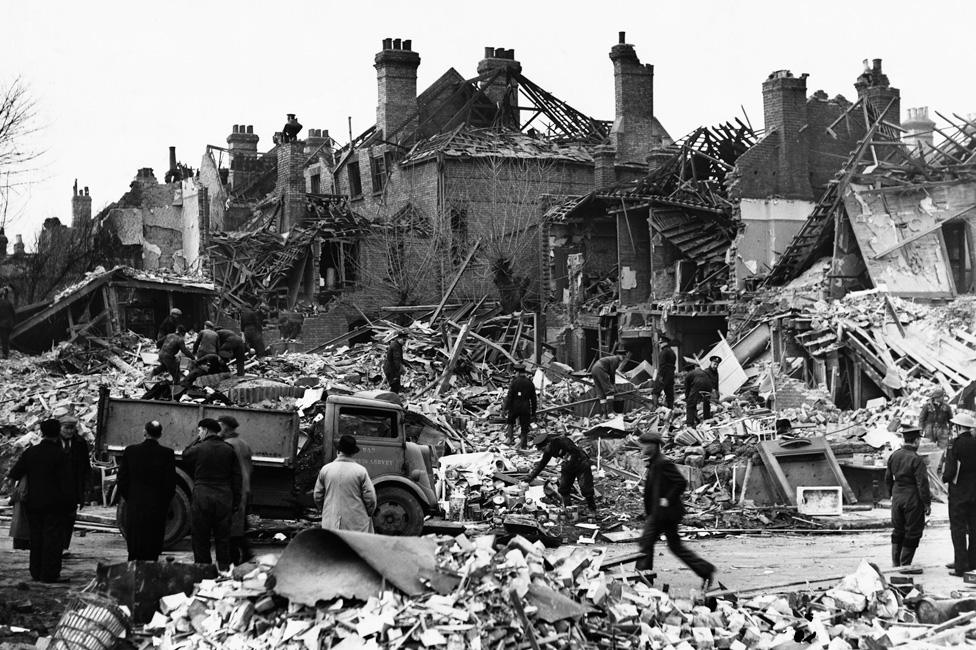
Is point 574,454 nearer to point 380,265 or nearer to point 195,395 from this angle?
point 195,395

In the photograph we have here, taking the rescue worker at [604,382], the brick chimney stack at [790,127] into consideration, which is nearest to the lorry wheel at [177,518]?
the rescue worker at [604,382]

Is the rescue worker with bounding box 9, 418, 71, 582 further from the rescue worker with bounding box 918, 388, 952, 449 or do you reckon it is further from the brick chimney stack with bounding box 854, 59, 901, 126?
the brick chimney stack with bounding box 854, 59, 901, 126

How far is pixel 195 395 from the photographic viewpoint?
18.2 m

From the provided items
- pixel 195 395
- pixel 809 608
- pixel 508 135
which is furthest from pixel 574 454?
pixel 508 135

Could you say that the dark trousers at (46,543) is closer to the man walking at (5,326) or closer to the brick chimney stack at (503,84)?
the man walking at (5,326)

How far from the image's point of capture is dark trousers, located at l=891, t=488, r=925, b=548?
1222cm

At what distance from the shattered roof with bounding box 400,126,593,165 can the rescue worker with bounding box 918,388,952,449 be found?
24.3 meters

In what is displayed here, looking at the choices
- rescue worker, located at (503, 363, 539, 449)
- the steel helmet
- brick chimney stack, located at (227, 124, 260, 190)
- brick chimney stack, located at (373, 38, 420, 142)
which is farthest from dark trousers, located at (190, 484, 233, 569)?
brick chimney stack, located at (227, 124, 260, 190)

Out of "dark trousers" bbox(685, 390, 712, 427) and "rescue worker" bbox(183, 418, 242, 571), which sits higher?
"dark trousers" bbox(685, 390, 712, 427)

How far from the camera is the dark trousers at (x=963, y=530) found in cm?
1209

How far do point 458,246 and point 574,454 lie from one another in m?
24.6

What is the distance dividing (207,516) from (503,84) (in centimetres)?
3680

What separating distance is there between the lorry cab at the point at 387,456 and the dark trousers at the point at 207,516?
285 centimetres

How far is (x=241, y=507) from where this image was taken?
38.6 ft
